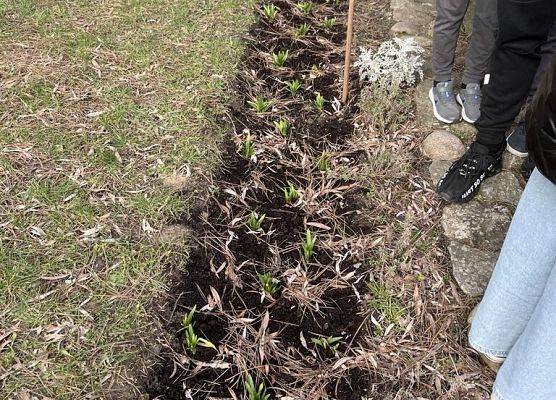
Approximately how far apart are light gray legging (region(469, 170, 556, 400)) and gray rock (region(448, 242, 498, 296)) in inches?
23.7

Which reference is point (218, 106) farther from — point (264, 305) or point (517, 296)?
point (517, 296)

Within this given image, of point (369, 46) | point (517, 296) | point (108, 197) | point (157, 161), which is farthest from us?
point (369, 46)

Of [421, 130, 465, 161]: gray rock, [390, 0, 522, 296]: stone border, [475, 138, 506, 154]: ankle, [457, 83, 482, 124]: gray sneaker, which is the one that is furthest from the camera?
[457, 83, 482, 124]: gray sneaker

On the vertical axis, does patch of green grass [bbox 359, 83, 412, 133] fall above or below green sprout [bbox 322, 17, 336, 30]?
below

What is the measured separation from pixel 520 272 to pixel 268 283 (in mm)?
1205

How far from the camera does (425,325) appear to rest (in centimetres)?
248

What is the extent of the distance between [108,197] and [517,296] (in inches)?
85.3

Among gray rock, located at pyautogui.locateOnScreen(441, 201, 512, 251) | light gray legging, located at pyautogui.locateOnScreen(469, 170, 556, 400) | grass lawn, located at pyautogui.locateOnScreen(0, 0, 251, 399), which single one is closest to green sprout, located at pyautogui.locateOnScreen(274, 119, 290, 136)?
grass lawn, located at pyautogui.locateOnScreen(0, 0, 251, 399)

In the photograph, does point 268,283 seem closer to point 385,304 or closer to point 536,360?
point 385,304

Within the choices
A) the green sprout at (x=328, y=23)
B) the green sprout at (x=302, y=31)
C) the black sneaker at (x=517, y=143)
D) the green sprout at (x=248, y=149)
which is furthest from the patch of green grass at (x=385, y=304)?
the green sprout at (x=328, y=23)

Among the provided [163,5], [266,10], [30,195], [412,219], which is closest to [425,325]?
[412,219]

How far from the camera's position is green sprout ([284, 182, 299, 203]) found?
3025 millimetres

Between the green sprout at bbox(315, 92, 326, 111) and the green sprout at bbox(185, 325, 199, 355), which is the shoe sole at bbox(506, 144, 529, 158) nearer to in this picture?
the green sprout at bbox(315, 92, 326, 111)

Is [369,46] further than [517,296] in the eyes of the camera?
Yes
